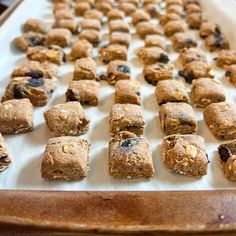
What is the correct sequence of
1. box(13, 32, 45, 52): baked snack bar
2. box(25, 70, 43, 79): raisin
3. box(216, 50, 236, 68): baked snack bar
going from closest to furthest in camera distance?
box(25, 70, 43, 79): raisin, box(216, 50, 236, 68): baked snack bar, box(13, 32, 45, 52): baked snack bar

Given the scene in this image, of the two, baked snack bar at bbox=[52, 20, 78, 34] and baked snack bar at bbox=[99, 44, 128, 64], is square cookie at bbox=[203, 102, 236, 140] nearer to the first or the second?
baked snack bar at bbox=[99, 44, 128, 64]

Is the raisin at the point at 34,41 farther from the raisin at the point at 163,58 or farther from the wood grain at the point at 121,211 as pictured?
the wood grain at the point at 121,211

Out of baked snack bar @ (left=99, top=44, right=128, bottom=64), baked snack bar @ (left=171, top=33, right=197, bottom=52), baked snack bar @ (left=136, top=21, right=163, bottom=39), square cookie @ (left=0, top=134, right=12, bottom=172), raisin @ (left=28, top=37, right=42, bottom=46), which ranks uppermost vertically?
baked snack bar @ (left=171, top=33, right=197, bottom=52)

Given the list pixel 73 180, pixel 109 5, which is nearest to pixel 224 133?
pixel 73 180

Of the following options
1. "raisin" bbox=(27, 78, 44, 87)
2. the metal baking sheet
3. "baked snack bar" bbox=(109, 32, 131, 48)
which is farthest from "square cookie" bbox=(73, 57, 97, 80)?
"baked snack bar" bbox=(109, 32, 131, 48)

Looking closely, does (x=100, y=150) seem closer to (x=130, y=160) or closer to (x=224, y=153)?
(x=130, y=160)

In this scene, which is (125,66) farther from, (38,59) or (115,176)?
(115,176)

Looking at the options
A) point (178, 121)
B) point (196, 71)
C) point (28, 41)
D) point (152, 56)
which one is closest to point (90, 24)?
point (28, 41)
